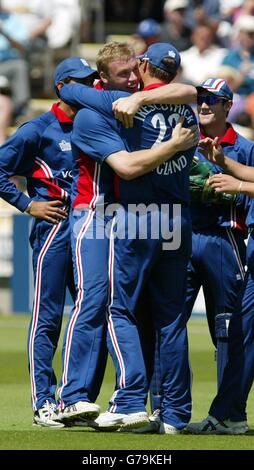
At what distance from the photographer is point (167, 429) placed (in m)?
7.32

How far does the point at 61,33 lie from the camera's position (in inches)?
829

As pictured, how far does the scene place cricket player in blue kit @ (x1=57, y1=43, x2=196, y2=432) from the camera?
710cm

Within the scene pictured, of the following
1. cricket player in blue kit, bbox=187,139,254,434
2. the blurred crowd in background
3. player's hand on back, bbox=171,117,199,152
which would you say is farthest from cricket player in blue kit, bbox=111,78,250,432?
the blurred crowd in background

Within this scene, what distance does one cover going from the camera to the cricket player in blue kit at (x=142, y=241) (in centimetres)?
710

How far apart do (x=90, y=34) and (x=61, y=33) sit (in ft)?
5.50

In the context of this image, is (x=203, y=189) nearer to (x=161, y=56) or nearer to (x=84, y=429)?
(x=161, y=56)

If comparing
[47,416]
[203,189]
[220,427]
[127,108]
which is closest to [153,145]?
[127,108]

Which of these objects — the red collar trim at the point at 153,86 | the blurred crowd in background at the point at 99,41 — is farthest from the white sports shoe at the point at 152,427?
the blurred crowd in background at the point at 99,41

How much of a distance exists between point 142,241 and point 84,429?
4.19ft

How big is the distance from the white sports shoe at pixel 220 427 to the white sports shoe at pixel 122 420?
1.76 ft

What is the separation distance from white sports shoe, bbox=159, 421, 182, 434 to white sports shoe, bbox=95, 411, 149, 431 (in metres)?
0.24

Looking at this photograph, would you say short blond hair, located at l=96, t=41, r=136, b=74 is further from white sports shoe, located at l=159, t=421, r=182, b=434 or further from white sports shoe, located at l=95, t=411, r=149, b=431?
white sports shoe, located at l=159, t=421, r=182, b=434

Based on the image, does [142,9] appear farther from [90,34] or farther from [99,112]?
[99,112]
